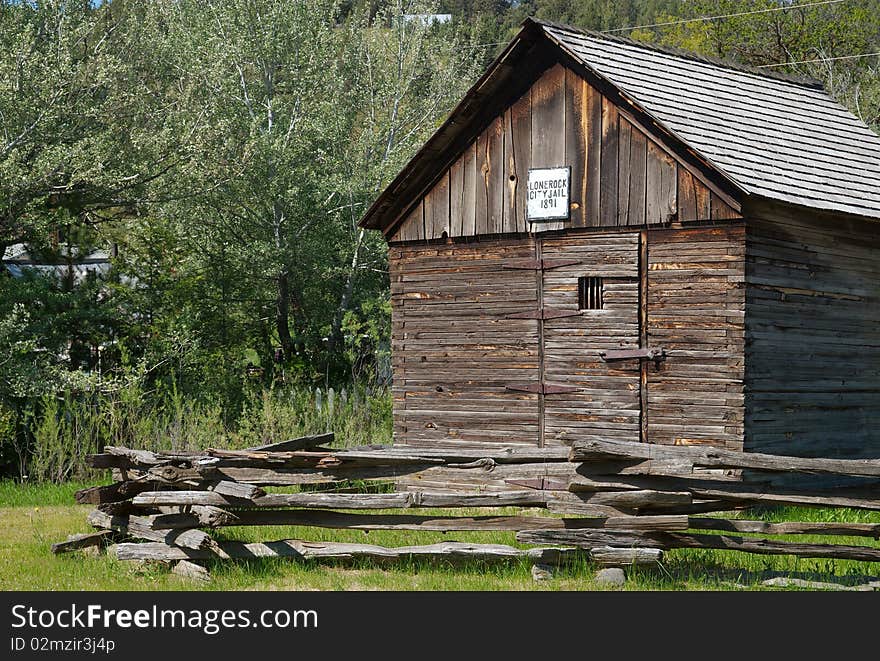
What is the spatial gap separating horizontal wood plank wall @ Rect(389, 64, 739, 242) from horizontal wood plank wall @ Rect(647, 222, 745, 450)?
36cm

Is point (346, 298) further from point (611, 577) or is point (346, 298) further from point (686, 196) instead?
point (611, 577)

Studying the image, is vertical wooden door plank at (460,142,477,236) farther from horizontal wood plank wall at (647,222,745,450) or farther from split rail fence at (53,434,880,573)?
split rail fence at (53,434,880,573)

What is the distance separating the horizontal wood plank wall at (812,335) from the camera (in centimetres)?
1295

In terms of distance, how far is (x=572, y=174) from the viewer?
45.8 ft

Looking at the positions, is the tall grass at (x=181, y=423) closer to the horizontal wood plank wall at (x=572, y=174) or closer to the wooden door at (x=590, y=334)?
the horizontal wood plank wall at (x=572, y=174)

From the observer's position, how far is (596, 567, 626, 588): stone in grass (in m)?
8.57

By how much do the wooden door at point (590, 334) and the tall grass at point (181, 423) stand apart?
190 inches

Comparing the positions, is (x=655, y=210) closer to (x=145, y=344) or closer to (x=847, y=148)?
(x=847, y=148)

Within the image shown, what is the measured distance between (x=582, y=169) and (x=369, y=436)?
21.6 feet

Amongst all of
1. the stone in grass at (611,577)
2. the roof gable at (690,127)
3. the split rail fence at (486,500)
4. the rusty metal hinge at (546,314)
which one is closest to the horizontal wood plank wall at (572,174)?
the roof gable at (690,127)

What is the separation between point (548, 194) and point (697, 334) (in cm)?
257

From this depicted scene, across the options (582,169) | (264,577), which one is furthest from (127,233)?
(264,577)

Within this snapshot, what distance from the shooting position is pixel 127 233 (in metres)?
22.0

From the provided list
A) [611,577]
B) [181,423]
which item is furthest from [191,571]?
[181,423]
